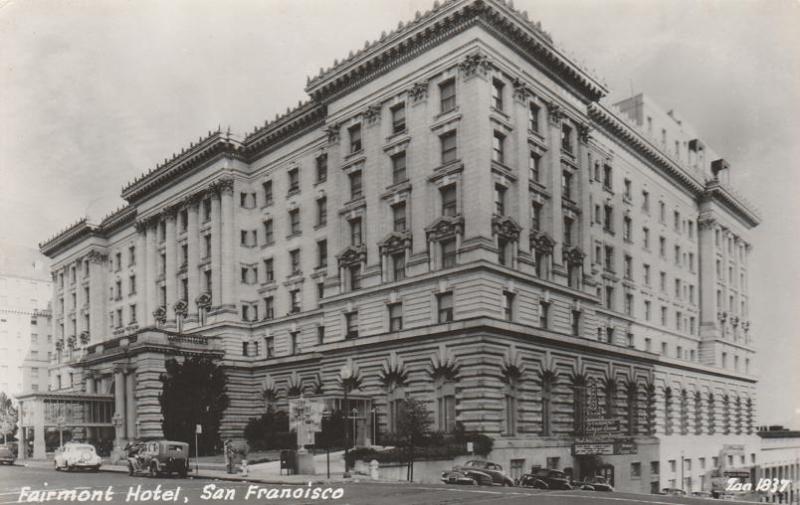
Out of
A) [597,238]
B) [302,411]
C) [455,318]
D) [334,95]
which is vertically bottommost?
[302,411]

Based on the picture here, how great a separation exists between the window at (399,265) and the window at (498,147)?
819 centimetres

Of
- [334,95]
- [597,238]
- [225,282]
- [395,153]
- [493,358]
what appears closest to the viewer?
[493,358]

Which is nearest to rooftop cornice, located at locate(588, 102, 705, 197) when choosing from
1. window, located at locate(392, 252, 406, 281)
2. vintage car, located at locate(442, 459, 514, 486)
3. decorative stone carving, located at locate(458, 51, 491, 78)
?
Result: decorative stone carving, located at locate(458, 51, 491, 78)

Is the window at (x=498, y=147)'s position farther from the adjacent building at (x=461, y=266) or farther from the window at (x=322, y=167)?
the window at (x=322, y=167)

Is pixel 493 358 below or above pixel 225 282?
below

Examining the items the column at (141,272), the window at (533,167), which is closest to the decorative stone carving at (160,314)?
the column at (141,272)

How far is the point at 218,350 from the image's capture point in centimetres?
6138

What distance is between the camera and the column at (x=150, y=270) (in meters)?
71.3

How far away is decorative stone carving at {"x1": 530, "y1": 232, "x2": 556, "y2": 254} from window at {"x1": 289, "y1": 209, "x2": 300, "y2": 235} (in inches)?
772

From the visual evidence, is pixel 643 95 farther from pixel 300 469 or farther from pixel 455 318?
pixel 300 469

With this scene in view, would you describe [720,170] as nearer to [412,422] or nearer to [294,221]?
[294,221]

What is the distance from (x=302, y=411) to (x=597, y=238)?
93.7 ft

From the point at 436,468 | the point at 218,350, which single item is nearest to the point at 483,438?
the point at 436,468

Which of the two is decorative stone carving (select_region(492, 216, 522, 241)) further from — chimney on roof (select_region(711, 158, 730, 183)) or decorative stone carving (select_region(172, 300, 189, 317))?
chimney on roof (select_region(711, 158, 730, 183))
